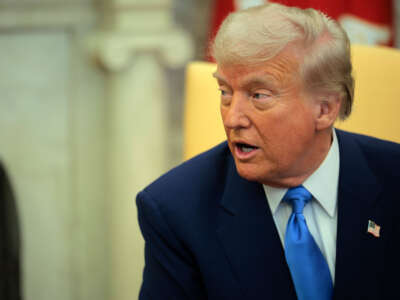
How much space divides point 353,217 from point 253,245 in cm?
25

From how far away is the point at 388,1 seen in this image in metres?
3.20

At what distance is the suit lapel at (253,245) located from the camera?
1556 mm

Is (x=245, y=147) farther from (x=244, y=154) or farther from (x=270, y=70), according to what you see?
(x=270, y=70)

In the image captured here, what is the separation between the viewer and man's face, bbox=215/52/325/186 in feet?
4.69

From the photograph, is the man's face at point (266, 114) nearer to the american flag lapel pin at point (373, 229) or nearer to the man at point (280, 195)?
the man at point (280, 195)

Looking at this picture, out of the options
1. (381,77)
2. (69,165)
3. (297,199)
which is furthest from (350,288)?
(69,165)

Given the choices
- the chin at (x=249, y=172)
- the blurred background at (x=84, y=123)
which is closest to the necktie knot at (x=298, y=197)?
the chin at (x=249, y=172)

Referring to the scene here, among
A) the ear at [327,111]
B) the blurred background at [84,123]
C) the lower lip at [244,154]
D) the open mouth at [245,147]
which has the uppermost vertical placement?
the ear at [327,111]

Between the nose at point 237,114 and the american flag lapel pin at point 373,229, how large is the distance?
412 mm

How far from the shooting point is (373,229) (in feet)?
5.24

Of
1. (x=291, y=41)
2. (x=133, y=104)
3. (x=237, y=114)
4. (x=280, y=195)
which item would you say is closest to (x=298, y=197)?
(x=280, y=195)

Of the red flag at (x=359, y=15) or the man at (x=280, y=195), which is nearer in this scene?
the man at (x=280, y=195)

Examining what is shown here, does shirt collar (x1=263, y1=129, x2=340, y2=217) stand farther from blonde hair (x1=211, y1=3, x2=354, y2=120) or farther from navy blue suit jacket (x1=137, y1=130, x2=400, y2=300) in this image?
blonde hair (x1=211, y1=3, x2=354, y2=120)

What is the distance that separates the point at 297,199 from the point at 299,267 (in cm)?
16
